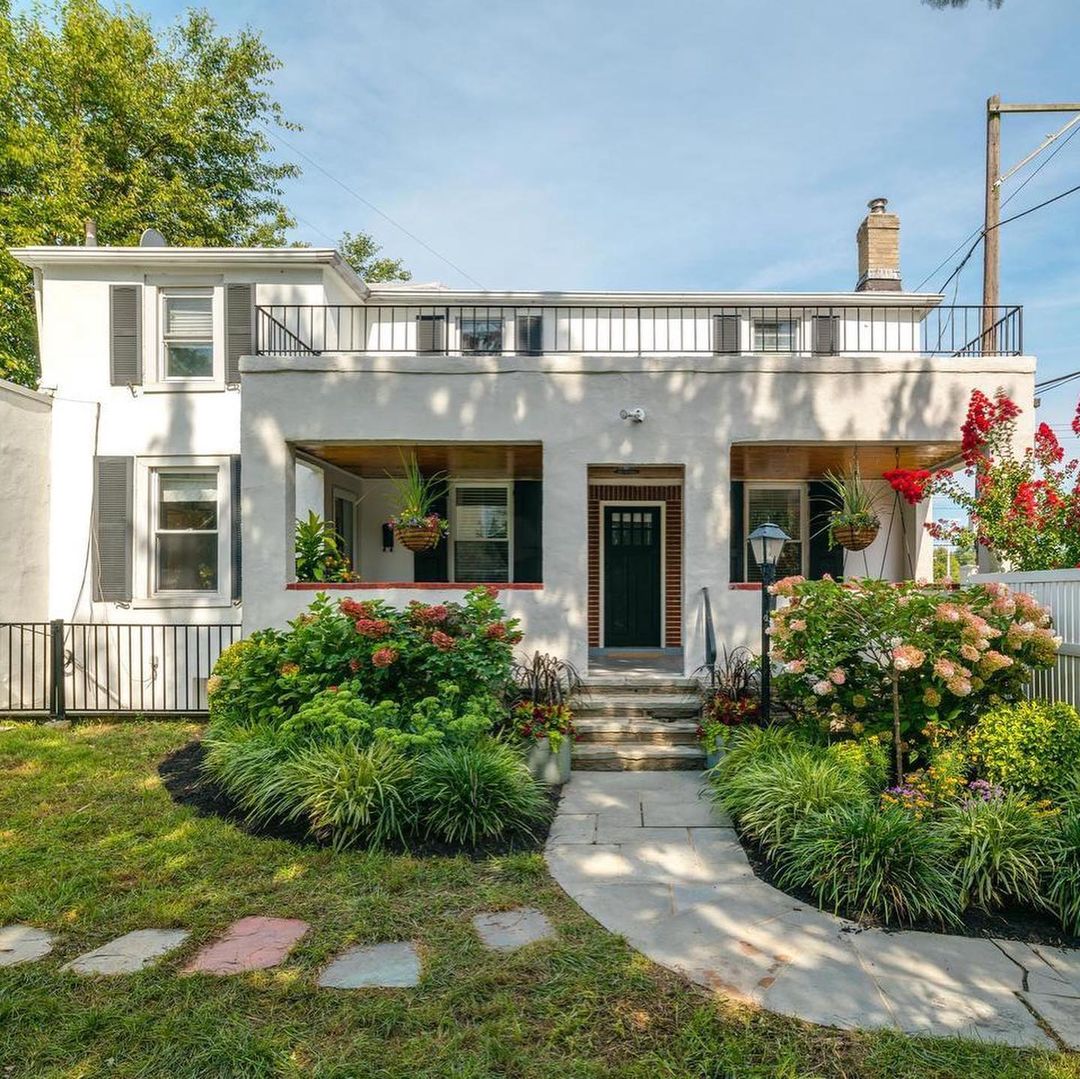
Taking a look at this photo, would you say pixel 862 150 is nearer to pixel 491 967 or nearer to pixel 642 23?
pixel 642 23

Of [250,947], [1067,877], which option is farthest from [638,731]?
[250,947]

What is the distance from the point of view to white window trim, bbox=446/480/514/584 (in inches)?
406

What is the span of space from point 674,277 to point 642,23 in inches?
281

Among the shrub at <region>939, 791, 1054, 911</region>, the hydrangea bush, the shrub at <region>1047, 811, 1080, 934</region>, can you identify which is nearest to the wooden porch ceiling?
the hydrangea bush

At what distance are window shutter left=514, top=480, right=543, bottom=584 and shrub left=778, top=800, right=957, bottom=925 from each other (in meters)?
6.23

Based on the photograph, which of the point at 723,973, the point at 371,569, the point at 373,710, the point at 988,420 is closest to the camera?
the point at 723,973

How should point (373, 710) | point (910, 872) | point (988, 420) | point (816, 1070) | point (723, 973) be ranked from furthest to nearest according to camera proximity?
point (988, 420), point (373, 710), point (910, 872), point (723, 973), point (816, 1070)

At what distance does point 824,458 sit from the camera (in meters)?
8.64

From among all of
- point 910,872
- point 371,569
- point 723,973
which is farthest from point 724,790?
point 371,569

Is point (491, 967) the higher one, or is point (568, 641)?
point (568, 641)

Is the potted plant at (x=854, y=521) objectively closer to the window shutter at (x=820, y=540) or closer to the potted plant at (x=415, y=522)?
the window shutter at (x=820, y=540)

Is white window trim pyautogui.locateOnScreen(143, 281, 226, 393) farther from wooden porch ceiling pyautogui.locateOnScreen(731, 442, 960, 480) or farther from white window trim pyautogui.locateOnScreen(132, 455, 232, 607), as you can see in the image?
wooden porch ceiling pyautogui.locateOnScreen(731, 442, 960, 480)

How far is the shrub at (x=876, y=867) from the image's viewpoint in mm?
3689

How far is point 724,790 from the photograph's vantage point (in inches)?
205
